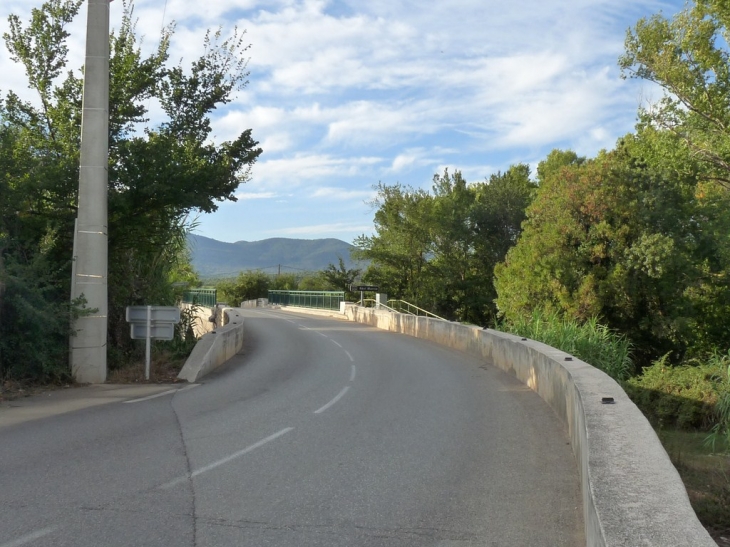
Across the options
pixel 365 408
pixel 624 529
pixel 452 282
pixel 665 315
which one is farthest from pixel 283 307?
pixel 624 529

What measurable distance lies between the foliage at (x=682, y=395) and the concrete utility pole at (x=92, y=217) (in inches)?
462

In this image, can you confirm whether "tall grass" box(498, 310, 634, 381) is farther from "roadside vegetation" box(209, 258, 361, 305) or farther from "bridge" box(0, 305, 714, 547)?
"roadside vegetation" box(209, 258, 361, 305)

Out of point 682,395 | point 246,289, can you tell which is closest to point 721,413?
point 682,395

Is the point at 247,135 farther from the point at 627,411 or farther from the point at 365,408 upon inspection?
the point at 627,411

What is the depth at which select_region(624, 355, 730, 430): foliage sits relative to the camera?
17.0 meters

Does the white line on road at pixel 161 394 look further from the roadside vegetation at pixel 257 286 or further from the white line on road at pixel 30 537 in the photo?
the roadside vegetation at pixel 257 286

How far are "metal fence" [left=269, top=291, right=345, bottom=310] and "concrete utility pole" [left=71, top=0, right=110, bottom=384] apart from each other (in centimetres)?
3811

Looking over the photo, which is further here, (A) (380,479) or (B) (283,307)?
(B) (283,307)

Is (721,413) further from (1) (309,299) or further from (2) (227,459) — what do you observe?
(1) (309,299)

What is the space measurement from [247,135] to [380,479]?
15.5 meters

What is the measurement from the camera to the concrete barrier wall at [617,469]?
151 inches

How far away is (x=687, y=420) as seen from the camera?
17062 millimetres

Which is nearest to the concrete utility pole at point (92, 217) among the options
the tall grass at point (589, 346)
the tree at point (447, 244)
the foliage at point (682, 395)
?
the tall grass at point (589, 346)

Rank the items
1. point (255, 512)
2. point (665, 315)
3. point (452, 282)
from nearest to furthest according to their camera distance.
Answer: point (255, 512)
point (665, 315)
point (452, 282)
